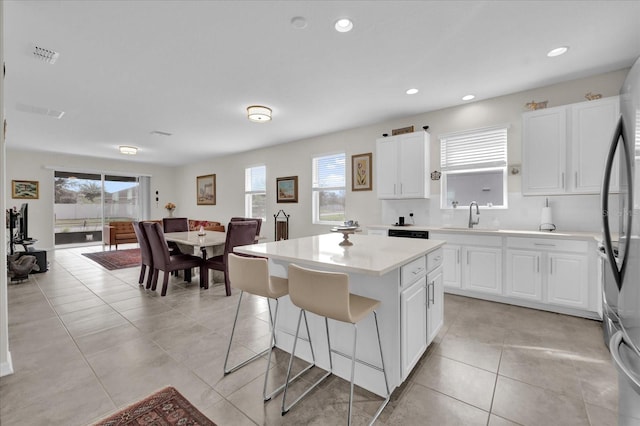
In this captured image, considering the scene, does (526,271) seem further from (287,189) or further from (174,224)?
(174,224)

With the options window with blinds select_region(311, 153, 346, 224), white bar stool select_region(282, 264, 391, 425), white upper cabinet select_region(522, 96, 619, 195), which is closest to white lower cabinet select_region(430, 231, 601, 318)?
white upper cabinet select_region(522, 96, 619, 195)

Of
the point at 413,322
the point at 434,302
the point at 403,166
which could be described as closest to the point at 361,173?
the point at 403,166

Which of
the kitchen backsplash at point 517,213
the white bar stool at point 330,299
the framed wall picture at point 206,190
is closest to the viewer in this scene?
the white bar stool at point 330,299

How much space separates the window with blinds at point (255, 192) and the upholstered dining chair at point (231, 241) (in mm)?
2955

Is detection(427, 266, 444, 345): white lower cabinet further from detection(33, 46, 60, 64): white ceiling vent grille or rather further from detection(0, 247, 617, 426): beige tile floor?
detection(33, 46, 60, 64): white ceiling vent grille

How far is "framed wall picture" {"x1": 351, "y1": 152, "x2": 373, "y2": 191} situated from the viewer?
5.05 meters

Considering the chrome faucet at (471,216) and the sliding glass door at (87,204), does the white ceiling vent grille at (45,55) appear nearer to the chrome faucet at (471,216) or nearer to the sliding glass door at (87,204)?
the chrome faucet at (471,216)

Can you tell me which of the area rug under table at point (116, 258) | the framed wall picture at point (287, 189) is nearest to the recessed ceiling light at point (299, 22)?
the framed wall picture at point (287, 189)

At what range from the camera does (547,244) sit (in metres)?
3.06

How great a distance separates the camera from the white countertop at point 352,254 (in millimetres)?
1531

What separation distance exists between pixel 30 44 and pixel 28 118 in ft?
9.89

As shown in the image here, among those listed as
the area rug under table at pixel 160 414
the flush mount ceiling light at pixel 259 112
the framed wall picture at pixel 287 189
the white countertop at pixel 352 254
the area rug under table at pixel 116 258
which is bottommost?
the area rug under table at pixel 160 414

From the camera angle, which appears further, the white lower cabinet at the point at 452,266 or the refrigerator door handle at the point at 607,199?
the white lower cabinet at the point at 452,266

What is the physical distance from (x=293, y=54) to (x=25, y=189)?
28.7 ft
